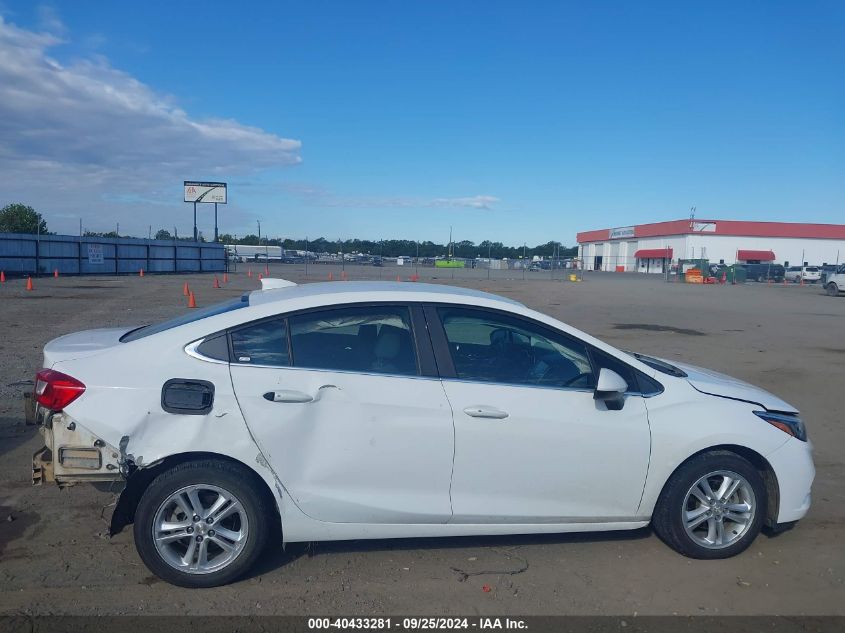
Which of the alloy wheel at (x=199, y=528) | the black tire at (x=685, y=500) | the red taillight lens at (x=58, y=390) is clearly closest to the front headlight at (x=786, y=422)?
the black tire at (x=685, y=500)

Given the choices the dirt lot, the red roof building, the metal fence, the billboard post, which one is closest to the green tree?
the billboard post

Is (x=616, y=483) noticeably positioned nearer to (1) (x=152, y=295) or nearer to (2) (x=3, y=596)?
(2) (x=3, y=596)

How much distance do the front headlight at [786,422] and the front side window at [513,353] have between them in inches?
48.0

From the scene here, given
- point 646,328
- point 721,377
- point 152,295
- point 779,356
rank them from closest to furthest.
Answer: point 721,377, point 779,356, point 646,328, point 152,295

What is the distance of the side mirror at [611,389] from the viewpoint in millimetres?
4113

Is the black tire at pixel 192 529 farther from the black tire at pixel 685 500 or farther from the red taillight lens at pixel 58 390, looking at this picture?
the black tire at pixel 685 500

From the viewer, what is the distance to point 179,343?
4066 millimetres

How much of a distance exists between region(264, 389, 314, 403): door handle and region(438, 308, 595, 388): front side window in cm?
92

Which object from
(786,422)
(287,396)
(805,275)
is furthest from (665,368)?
(805,275)

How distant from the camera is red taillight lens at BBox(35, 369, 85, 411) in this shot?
391cm

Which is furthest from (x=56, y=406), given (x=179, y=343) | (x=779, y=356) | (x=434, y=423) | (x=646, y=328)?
(x=646, y=328)

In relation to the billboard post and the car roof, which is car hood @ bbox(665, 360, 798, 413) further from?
the billboard post

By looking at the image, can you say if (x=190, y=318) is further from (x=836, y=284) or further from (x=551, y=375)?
(x=836, y=284)

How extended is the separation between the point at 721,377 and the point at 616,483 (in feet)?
4.76
